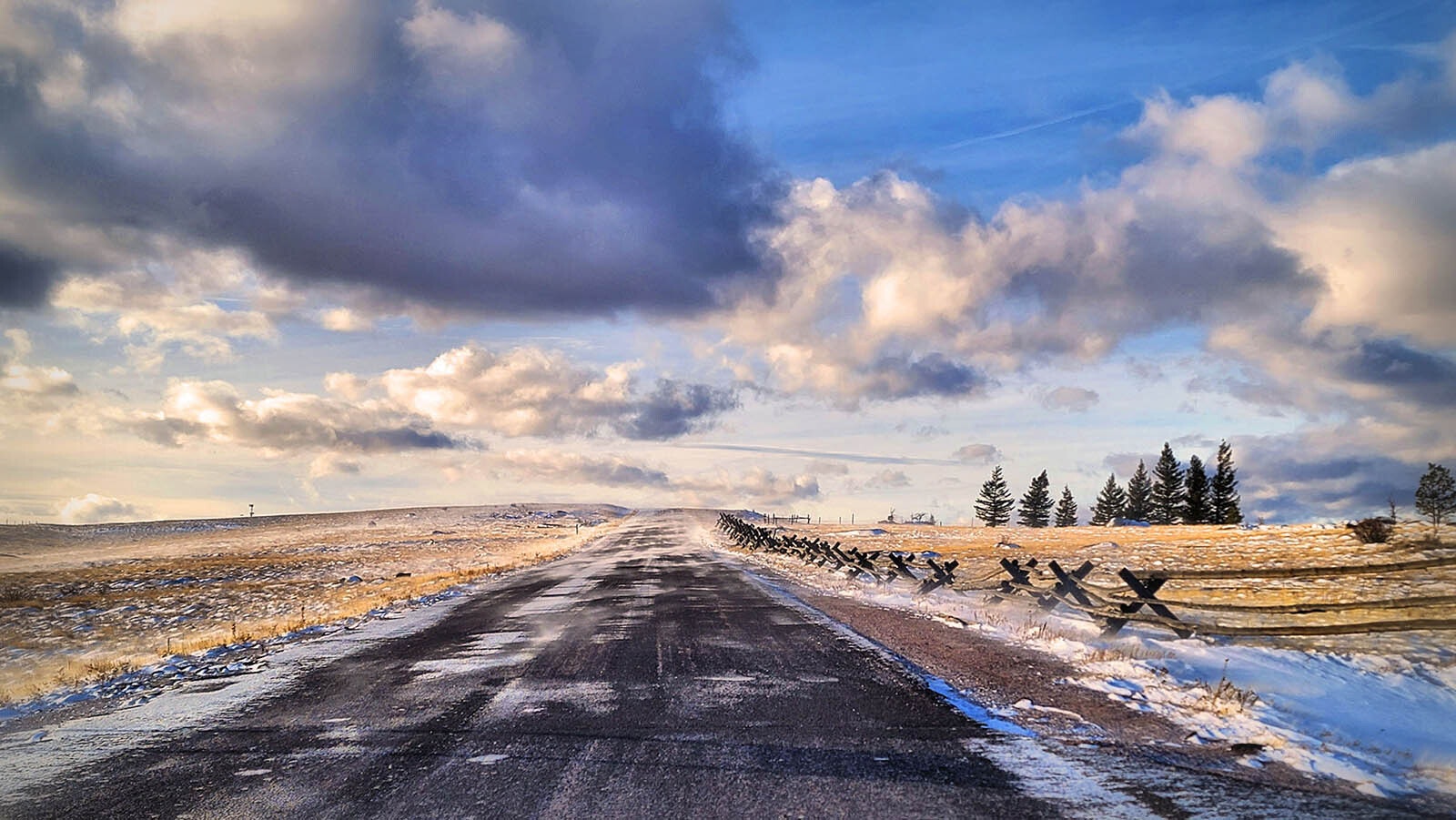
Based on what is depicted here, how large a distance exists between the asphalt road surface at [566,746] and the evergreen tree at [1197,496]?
97143 mm

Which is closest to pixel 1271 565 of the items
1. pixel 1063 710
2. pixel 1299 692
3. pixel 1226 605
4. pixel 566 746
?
pixel 1226 605

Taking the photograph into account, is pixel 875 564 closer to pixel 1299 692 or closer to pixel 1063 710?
pixel 1299 692

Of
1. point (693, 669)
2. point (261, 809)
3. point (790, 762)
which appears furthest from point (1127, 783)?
point (261, 809)

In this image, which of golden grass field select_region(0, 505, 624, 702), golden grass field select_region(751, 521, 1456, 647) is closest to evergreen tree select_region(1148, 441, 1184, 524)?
golden grass field select_region(751, 521, 1456, 647)

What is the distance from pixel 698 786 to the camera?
Result: 4.79 m

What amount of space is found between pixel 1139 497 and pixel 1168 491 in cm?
1019

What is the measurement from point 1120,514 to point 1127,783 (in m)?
114

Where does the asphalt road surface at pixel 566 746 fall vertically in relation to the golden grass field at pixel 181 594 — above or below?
above

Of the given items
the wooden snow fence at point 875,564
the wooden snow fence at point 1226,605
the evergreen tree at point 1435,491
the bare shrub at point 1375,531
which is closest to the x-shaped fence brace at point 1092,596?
the wooden snow fence at point 1226,605

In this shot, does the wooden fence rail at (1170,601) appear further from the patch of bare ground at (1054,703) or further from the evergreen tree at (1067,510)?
the evergreen tree at (1067,510)

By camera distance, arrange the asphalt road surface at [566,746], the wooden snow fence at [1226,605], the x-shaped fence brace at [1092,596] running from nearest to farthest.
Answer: the asphalt road surface at [566,746]
the wooden snow fence at [1226,605]
the x-shaped fence brace at [1092,596]

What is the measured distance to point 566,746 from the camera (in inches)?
225

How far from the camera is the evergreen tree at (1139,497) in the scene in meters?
101

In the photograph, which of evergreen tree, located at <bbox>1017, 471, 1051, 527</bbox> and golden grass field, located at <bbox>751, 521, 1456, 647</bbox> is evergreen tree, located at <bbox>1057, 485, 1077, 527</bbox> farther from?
golden grass field, located at <bbox>751, 521, 1456, 647</bbox>
